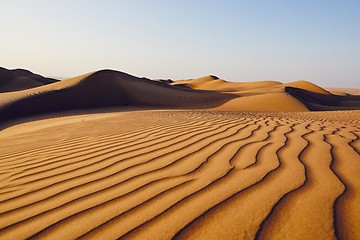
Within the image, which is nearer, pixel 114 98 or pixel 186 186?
pixel 186 186

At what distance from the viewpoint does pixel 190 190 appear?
1.85 metres

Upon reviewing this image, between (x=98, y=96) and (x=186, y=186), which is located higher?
(x=98, y=96)

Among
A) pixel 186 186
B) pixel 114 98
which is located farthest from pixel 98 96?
pixel 186 186

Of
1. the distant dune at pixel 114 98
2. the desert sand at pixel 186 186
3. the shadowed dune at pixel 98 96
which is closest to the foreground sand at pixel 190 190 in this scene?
the desert sand at pixel 186 186

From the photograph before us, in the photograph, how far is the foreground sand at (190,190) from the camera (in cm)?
143

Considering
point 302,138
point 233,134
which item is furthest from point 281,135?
Answer: point 233,134

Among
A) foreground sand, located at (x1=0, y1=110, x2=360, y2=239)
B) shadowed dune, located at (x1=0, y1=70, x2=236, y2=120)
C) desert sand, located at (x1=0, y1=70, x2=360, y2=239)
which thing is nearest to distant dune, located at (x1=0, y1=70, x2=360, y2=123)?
shadowed dune, located at (x1=0, y1=70, x2=236, y2=120)

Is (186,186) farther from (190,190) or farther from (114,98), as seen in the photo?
(114,98)

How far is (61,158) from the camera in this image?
2877 millimetres

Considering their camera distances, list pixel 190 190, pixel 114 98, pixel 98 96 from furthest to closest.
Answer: pixel 114 98 → pixel 98 96 → pixel 190 190

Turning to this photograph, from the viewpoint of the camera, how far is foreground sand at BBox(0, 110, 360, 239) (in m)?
1.43

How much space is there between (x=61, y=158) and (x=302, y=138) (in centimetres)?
245

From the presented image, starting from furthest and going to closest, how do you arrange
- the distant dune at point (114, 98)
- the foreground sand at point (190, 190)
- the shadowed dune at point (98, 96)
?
the distant dune at point (114, 98) < the shadowed dune at point (98, 96) < the foreground sand at point (190, 190)

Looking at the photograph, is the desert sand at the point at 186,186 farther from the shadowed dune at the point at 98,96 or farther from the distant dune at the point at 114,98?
the distant dune at the point at 114,98
